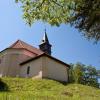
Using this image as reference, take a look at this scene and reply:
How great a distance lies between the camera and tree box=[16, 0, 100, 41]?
51.7ft

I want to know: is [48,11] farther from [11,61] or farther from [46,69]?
[11,61]

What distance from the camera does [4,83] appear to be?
29938 mm

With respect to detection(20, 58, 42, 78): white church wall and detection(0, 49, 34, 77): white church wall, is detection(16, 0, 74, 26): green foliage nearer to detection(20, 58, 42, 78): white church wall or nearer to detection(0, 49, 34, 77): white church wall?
detection(20, 58, 42, 78): white church wall

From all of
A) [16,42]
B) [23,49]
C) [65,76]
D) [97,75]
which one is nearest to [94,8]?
[65,76]

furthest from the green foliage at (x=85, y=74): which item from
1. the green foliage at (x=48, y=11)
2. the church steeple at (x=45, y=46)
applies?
the green foliage at (x=48, y=11)

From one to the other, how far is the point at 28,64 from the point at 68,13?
2808cm

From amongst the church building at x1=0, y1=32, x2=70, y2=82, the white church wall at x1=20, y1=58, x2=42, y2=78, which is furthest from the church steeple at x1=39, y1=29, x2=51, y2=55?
the white church wall at x1=20, y1=58, x2=42, y2=78

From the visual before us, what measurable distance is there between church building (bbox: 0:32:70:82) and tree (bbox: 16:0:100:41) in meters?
23.3

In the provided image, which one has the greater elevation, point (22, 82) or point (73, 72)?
point (73, 72)

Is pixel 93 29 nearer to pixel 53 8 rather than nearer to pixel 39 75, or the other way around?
pixel 53 8

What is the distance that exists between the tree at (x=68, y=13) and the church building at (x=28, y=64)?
2330 cm

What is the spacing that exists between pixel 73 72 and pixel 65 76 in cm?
2422

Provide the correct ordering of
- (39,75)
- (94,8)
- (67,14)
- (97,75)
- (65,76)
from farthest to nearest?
(97,75), (65,76), (39,75), (67,14), (94,8)

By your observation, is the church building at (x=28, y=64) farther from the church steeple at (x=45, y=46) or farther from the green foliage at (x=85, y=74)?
the green foliage at (x=85, y=74)
